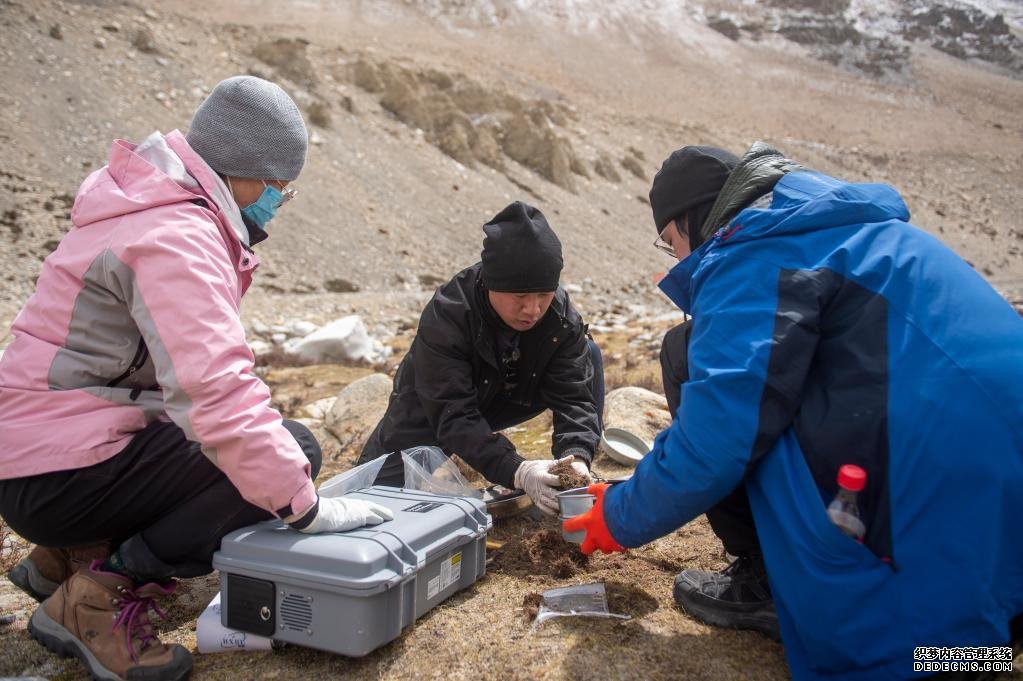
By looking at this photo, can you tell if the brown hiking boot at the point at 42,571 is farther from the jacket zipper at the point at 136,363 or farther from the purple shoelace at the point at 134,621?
the jacket zipper at the point at 136,363

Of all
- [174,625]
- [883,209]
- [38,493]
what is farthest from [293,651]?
[883,209]

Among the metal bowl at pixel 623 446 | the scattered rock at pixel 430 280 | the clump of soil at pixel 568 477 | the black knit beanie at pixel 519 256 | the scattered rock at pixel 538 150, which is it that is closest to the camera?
the clump of soil at pixel 568 477

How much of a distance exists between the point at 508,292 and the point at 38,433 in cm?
166

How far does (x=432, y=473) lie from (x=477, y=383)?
432 millimetres

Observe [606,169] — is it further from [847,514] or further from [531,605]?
[847,514]

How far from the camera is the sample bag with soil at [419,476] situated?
299 cm

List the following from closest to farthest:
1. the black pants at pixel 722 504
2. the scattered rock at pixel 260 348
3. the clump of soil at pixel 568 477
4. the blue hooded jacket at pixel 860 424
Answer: the blue hooded jacket at pixel 860 424 → the black pants at pixel 722 504 → the clump of soil at pixel 568 477 → the scattered rock at pixel 260 348

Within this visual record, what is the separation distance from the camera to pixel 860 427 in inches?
70.8

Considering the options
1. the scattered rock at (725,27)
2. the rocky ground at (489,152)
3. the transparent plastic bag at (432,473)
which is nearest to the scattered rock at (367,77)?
the rocky ground at (489,152)

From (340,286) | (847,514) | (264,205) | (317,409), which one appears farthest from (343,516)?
(340,286)

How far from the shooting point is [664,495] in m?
2.04

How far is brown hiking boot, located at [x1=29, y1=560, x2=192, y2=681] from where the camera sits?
217 cm

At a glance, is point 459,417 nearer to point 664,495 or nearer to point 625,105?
point 664,495

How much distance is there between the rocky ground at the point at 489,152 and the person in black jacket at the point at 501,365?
0.44 meters
